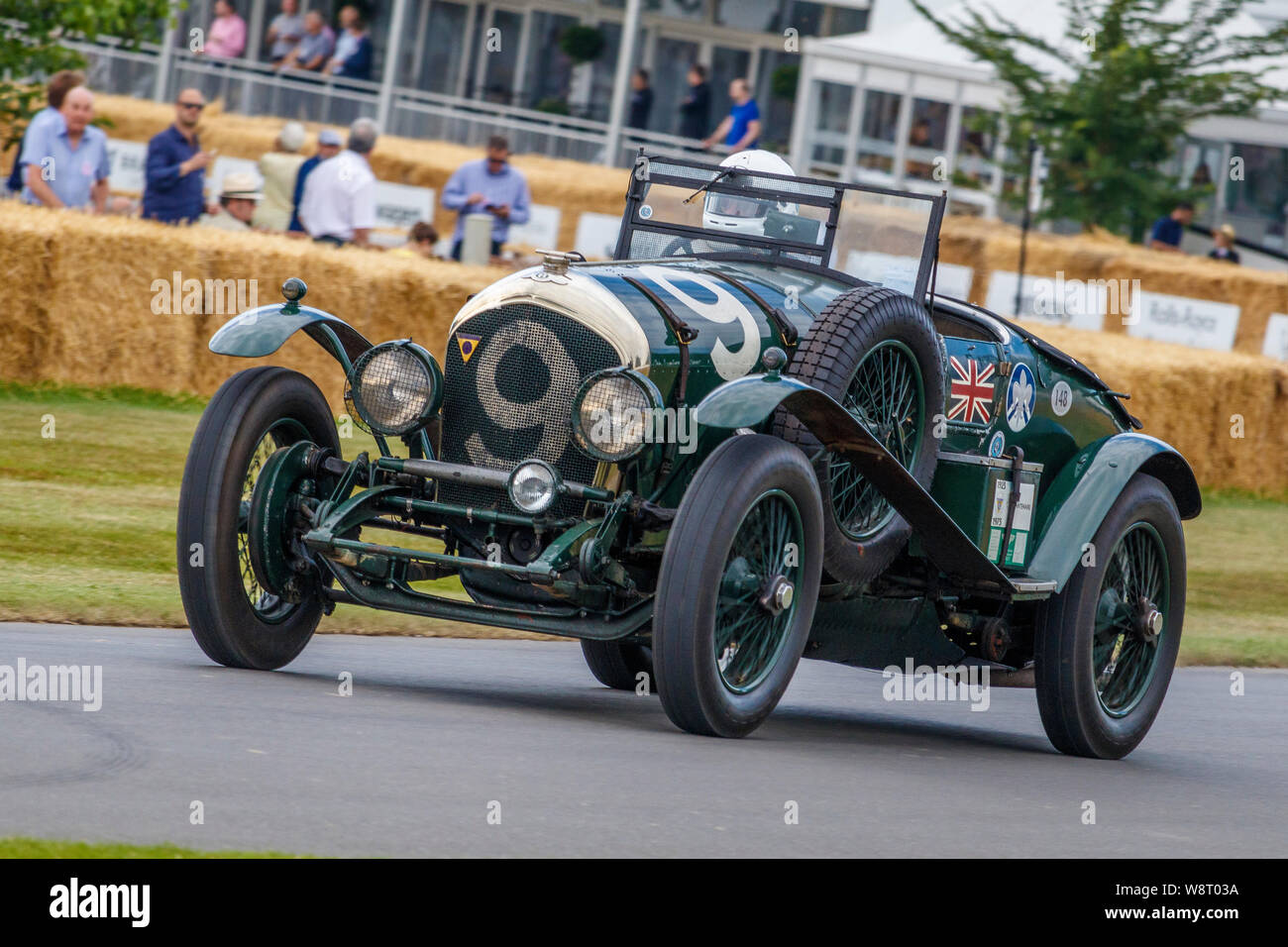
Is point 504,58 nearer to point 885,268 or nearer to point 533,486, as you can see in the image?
point 885,268

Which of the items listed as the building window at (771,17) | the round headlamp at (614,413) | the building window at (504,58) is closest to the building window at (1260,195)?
the building window at (771,17)

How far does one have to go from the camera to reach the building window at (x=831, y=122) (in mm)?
29734

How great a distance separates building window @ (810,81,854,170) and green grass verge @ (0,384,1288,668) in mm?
13616

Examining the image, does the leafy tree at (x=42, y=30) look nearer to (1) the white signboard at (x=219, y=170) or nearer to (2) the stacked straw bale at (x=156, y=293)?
(2) the stacked straw bale at (x=156, y=293)

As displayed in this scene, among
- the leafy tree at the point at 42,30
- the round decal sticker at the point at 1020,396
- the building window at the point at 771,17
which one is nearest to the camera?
the round decal sticker at the point at 1020,396

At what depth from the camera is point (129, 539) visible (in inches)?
408

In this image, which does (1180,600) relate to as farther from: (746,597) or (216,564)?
(216,564)

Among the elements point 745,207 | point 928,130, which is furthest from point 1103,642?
point 928,130

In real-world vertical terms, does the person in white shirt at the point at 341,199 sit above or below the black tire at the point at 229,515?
above

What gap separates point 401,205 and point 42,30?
720 cm

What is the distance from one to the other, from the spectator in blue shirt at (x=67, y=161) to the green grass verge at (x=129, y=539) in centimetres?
151

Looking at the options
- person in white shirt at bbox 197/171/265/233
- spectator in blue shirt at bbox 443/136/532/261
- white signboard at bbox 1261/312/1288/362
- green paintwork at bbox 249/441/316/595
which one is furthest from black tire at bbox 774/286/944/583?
white signboard at bbox 1261/312/1288/362

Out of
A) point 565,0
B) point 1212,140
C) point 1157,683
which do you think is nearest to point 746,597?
point 1157,683

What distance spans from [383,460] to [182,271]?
808 centimetres
